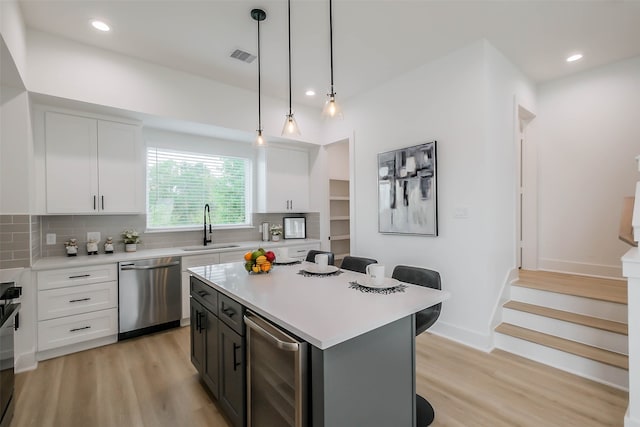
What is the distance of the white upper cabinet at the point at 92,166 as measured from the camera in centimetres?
301

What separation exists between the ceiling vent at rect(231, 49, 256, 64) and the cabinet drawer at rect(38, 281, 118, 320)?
2.73 m

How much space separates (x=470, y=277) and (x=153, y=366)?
315cm

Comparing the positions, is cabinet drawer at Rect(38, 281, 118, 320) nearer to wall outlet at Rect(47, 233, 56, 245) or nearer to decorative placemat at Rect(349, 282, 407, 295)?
wall outlet at Rect(47, 233, 56, 245)

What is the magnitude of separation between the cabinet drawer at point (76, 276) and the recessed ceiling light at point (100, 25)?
2272 millimetres

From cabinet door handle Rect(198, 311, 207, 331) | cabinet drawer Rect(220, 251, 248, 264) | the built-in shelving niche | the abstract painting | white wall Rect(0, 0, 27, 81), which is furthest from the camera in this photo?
the built-in shelving niche

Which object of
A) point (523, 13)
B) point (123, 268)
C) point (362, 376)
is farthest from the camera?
point (123, 268)

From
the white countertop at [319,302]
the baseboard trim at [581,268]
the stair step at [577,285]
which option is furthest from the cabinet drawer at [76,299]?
the baseboard trim at [581,268]

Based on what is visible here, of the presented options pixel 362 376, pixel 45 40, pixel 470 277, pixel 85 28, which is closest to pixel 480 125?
pixel 470 277

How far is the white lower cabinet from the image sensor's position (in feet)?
9.17

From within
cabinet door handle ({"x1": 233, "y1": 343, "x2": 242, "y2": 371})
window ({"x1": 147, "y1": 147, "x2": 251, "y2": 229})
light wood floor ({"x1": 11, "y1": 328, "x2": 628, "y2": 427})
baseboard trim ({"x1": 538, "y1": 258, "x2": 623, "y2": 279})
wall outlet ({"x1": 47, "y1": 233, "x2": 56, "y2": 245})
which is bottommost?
light wood floor ({"x1": 11, "y1": 328, "x2": 628, "y2": 427})

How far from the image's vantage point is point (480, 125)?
2938mm

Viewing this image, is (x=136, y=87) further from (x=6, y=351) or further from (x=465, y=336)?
(x=465, y=336)

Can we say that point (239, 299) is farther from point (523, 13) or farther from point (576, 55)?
point (576, 55)

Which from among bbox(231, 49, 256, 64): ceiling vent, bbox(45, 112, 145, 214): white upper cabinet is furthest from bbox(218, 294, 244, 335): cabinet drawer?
bbox(231, 49, 256, 64): ceiling vent
